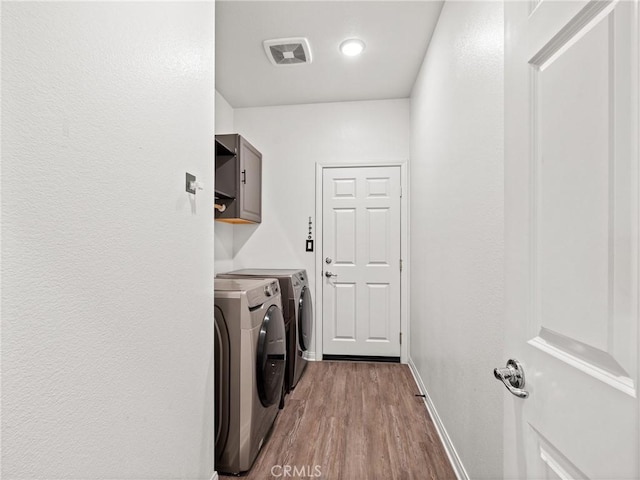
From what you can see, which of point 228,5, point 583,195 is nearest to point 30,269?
point 583,195

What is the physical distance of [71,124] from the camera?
752 millimetres

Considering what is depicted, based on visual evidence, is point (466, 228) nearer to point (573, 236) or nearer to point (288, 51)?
point (573, 236)

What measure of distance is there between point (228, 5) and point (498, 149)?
185 cm

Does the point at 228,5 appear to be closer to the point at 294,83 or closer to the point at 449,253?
the point at 294,83

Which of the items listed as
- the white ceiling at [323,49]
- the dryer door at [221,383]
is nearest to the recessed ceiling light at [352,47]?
the white ceiling at [323,49]

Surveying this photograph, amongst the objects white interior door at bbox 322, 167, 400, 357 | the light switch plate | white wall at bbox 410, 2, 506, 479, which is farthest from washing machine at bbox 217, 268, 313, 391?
the light switch plate

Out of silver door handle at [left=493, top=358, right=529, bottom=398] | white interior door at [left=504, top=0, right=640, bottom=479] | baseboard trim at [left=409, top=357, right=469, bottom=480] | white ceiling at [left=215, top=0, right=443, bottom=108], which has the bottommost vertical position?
baseboard trim at [left=409, top=357, right=469, bottom=480]

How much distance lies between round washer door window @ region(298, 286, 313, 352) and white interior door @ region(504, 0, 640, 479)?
6.89ft

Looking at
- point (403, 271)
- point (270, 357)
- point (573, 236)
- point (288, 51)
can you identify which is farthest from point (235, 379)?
point (288, 51)

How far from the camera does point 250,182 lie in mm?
3041

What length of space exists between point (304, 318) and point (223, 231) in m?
1.21

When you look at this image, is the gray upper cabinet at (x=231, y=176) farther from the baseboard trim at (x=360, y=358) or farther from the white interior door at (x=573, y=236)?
the white interior door at (x=573, y=236)

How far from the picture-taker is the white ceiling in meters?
2.02

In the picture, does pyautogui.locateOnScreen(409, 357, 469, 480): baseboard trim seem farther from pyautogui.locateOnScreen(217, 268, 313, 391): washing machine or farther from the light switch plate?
the light switch plate
